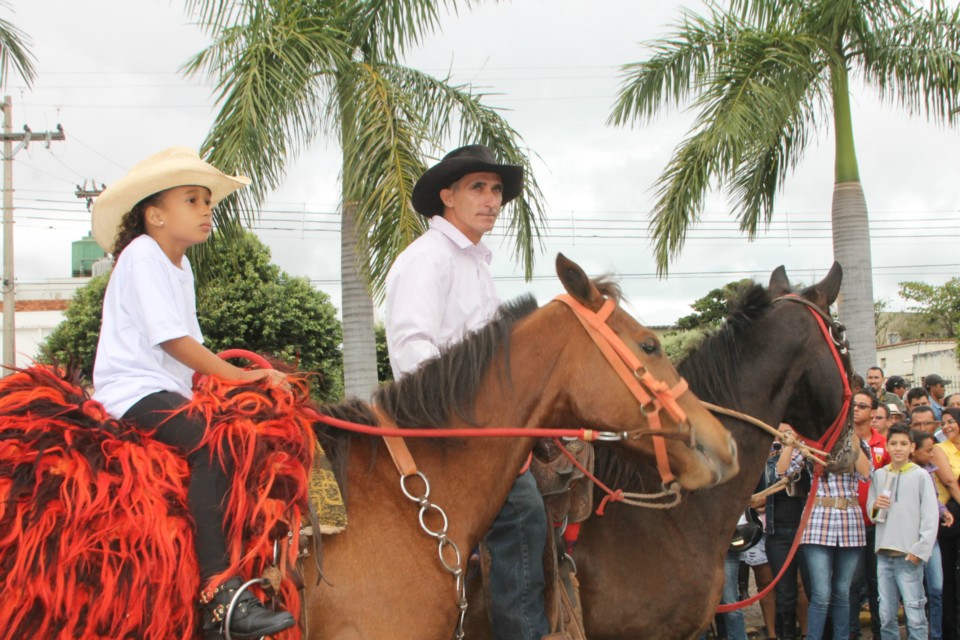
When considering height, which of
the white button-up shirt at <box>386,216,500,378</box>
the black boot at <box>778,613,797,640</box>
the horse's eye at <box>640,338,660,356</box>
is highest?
the white button-up shirt at <box>386,216,500,378</box>

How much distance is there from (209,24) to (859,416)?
7020mm

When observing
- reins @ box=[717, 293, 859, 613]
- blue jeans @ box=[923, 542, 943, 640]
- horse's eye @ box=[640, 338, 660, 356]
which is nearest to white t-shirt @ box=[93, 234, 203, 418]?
horse's eye @ box=[640, 338, 660, 356]

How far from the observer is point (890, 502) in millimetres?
6527

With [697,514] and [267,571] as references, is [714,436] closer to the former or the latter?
[697,514]

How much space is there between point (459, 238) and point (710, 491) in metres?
1.90

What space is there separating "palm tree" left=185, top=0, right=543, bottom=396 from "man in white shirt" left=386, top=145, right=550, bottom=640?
11.7 ft

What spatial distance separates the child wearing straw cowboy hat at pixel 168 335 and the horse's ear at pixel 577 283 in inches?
42.8

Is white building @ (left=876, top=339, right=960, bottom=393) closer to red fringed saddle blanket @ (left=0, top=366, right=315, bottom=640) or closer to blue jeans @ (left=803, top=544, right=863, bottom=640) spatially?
blue jeans @ (left=803, top=544, right=863, bottom=640)

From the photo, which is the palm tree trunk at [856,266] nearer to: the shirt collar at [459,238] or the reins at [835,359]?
the reins at [835,359]

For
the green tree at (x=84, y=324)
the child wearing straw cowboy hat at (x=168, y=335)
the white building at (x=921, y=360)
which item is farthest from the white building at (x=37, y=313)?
the child wearing straw cowboy hat at (x=168, y=335)

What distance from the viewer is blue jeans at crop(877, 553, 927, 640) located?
6.34 m

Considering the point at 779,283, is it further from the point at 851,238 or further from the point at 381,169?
the point at 851,238

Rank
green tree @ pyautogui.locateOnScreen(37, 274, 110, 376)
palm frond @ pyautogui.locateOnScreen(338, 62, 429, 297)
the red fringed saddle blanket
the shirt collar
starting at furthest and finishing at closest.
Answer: green tree @ pyautogui.locateOnScreen(37, 274, 110, 376)
palm frond @ pyautogui.locateOnScreen(338, 62, 429, 297)
the shirt collar
the red fringed saddle blanket

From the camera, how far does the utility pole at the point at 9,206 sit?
20.1 m
